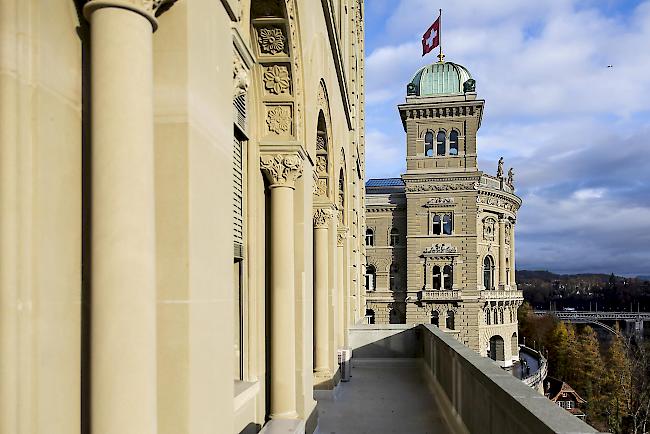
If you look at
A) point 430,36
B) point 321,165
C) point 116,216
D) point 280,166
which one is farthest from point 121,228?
point 430,36

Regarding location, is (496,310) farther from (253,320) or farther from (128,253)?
(128,253)

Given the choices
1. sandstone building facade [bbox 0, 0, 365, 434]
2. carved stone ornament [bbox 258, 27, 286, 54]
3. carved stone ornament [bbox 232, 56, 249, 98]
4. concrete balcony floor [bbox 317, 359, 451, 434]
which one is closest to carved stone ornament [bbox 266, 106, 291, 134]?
carved stone ornament [bbox 258, 27, 286, 54]

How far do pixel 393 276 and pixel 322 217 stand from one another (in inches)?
1790

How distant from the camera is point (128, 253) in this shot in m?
2.82

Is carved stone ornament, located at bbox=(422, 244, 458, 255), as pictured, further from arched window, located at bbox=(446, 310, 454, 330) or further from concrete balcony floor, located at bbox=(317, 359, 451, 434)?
concrete balcony floor, located at bbox=(317, 359, 451, 434)

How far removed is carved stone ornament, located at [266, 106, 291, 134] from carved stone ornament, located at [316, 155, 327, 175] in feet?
17.2

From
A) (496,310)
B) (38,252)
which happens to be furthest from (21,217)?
(496,310)

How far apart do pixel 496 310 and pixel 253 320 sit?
53.7 metres

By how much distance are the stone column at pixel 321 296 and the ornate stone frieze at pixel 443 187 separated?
43.0 metres

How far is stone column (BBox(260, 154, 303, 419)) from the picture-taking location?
751 centimetres

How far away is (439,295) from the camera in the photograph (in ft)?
176

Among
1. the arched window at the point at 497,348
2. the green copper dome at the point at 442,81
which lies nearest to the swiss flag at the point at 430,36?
the green copper dome at the point at 442,81

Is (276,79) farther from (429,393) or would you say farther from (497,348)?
(497,348)

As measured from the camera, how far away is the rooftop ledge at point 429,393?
470cm
